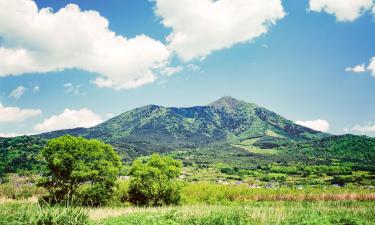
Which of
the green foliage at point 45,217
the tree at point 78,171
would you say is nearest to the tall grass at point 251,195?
the tree at point 78,171

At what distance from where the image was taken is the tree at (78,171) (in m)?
36.6

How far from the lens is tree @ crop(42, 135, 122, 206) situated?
120ft

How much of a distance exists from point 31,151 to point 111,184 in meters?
155

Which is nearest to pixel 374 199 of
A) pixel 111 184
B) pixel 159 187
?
pixel 159 187

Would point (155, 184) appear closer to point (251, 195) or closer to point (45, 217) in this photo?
point (251, 195)

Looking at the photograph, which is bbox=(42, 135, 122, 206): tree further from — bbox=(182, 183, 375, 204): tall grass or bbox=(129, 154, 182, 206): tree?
bbox=(182, 183, 375, 204): tall grass

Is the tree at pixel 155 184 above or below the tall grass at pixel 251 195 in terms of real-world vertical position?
above

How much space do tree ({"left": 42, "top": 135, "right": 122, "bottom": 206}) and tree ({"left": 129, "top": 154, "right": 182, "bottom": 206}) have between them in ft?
11.0

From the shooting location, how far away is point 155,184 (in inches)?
1561

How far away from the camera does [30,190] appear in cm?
4934

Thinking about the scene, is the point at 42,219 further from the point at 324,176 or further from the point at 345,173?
the point at 345,173

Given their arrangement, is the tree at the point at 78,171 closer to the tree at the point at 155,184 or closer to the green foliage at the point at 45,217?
the tree at the point at 155,184

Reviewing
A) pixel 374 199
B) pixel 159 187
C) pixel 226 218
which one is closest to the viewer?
pixel 226 218

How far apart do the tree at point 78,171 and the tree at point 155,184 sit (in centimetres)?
336
